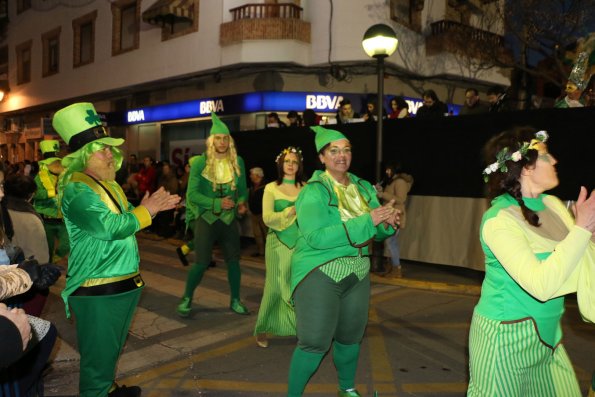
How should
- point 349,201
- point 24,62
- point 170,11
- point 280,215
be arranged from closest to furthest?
point 349,201
point 280,215
point 170,11
point 24,62

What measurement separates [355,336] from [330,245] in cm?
73

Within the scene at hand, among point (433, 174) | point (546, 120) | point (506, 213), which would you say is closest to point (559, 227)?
point (506, 213)

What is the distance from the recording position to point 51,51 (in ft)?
83.3

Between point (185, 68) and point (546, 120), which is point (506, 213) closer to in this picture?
point (546, 120)

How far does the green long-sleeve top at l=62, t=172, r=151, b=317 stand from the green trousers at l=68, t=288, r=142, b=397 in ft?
0.42

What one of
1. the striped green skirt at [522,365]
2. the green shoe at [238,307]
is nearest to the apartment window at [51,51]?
the green shoe at [238,307]

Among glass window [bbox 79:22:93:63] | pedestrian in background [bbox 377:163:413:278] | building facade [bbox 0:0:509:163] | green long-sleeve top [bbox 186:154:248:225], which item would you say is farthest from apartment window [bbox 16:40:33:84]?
green long-sleeve top [bbox 186:154:248:225]

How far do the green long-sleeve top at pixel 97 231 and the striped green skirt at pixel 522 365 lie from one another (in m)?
2.01

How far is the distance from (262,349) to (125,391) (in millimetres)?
1498

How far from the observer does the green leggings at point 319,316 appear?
10.5 ft

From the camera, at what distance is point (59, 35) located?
24.6 meters

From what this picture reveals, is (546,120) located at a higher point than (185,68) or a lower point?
lower

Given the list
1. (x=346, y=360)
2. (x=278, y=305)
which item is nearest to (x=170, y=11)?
(x=278, y=305)

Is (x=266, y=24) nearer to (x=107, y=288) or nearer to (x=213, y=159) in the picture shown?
(x=213, y=159)
